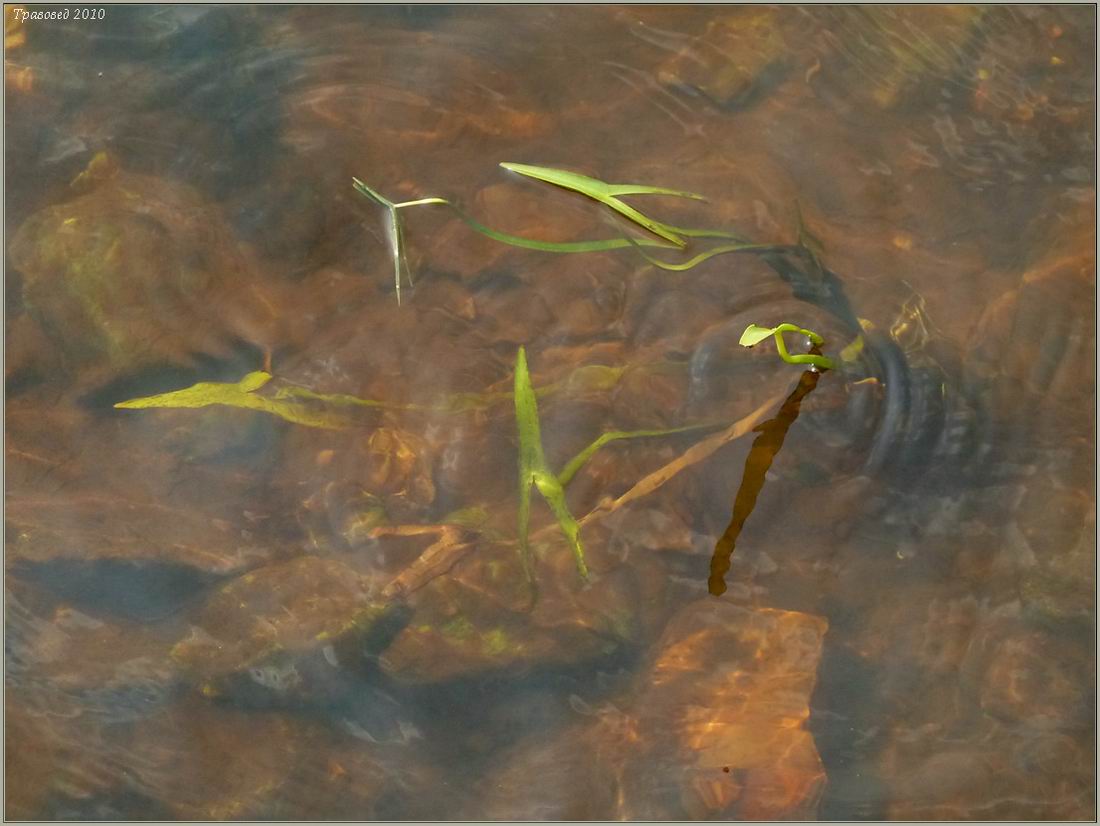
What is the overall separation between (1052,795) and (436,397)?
1768 mm

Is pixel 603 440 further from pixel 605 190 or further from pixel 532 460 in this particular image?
pixel 605 190

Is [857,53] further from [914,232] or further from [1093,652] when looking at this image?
[1093,652]

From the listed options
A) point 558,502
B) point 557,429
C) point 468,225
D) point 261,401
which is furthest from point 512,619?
point 468,225

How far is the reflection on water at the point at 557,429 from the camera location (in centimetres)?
249

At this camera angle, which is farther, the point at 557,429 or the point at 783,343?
the point at 557,429

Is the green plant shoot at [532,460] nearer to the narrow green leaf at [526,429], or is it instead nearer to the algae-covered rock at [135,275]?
the narrow green leaf at [526,429]

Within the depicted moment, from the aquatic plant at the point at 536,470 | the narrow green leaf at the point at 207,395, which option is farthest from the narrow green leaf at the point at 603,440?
the narrow green leaf at the point at 207,395

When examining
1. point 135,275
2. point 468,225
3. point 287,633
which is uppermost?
point 468,225

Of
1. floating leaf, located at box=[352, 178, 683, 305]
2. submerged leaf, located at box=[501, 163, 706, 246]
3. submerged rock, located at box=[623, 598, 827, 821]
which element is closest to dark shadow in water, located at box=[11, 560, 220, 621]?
floating leaf, located at box=[352, 178, 683, 305]

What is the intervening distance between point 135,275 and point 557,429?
1209 millimetres

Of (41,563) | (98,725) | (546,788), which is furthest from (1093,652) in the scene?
(41,563)

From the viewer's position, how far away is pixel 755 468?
2.55m

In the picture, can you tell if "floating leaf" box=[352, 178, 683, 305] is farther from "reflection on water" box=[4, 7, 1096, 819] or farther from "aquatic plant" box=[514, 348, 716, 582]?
"aquatic plant" box=[514, 348, 716, 582]

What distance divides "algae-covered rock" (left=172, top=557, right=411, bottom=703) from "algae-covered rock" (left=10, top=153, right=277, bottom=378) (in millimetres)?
627
